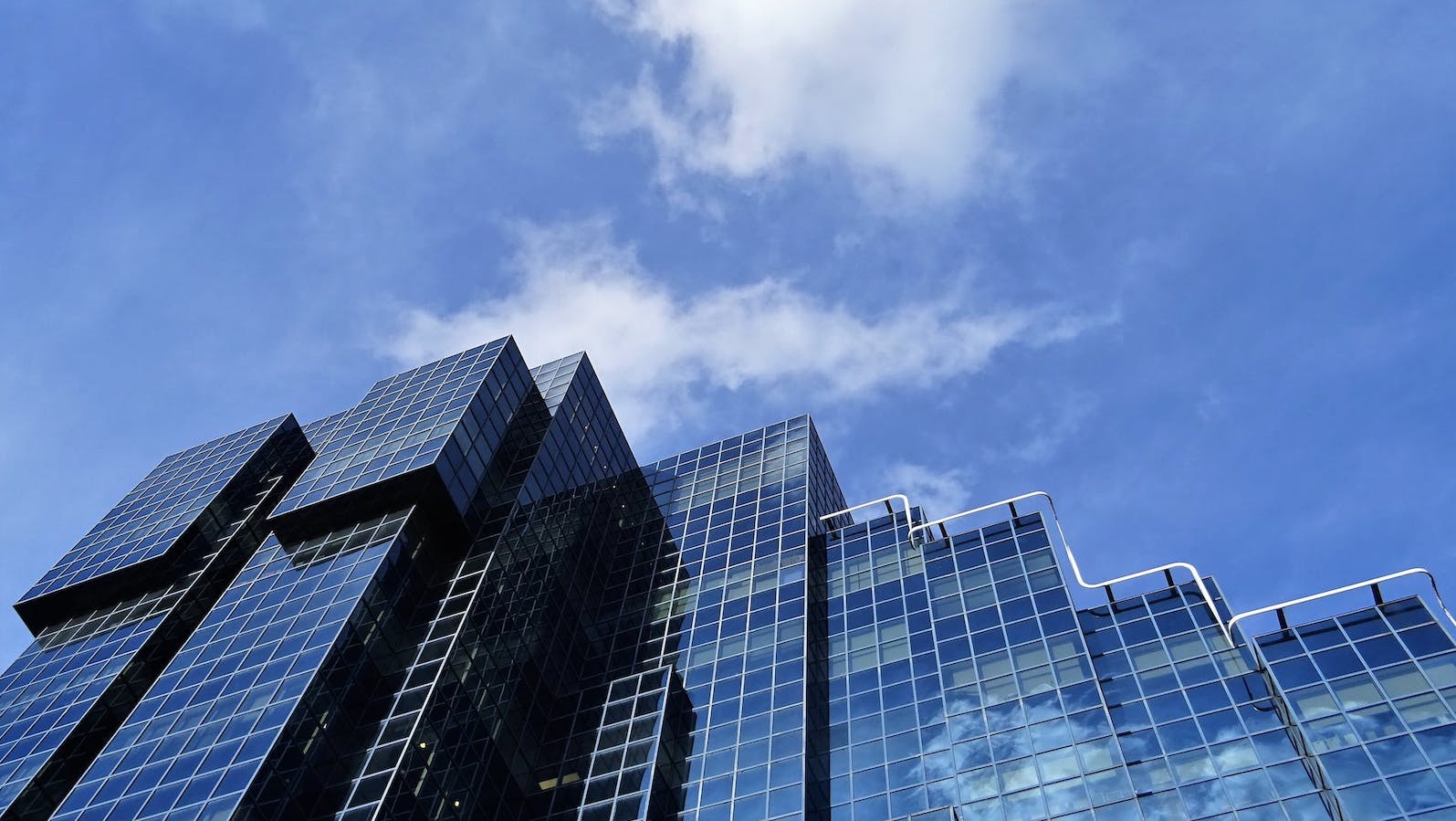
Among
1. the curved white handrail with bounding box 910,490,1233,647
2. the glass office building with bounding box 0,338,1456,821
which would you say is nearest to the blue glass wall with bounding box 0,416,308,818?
the glass office building with bounding box 0,338,1456,821

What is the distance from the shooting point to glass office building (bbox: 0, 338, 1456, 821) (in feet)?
139

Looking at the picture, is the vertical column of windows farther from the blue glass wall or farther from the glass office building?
the blue glass wall

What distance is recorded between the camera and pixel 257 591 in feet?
192

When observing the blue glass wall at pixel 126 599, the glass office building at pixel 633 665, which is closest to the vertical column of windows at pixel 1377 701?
the glass office building at pixel 633 665

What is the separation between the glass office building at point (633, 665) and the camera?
42406 millimetres

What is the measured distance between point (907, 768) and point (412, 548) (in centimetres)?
2771

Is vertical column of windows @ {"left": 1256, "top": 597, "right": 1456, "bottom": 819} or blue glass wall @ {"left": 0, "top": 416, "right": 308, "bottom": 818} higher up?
blue glass wall @ {"left": 0, "top": 416, "right": 308, "bottom": 818}

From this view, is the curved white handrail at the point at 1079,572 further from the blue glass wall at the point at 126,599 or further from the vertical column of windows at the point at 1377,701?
the blue glass wall at the point at 126,599

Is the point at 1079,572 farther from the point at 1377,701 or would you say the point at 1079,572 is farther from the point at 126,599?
the point at 126,599

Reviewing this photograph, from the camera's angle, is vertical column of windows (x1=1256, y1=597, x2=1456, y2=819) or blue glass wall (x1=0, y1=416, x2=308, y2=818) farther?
blue glass wall (x1=0, y1=416, x2=308, y2=818)

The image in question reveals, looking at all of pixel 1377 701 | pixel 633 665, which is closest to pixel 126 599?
pixel 633 665

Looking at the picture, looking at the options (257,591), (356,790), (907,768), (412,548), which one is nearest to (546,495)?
(412,548)

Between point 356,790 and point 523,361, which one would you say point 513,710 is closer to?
point 356,790

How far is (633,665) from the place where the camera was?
2313 inches
